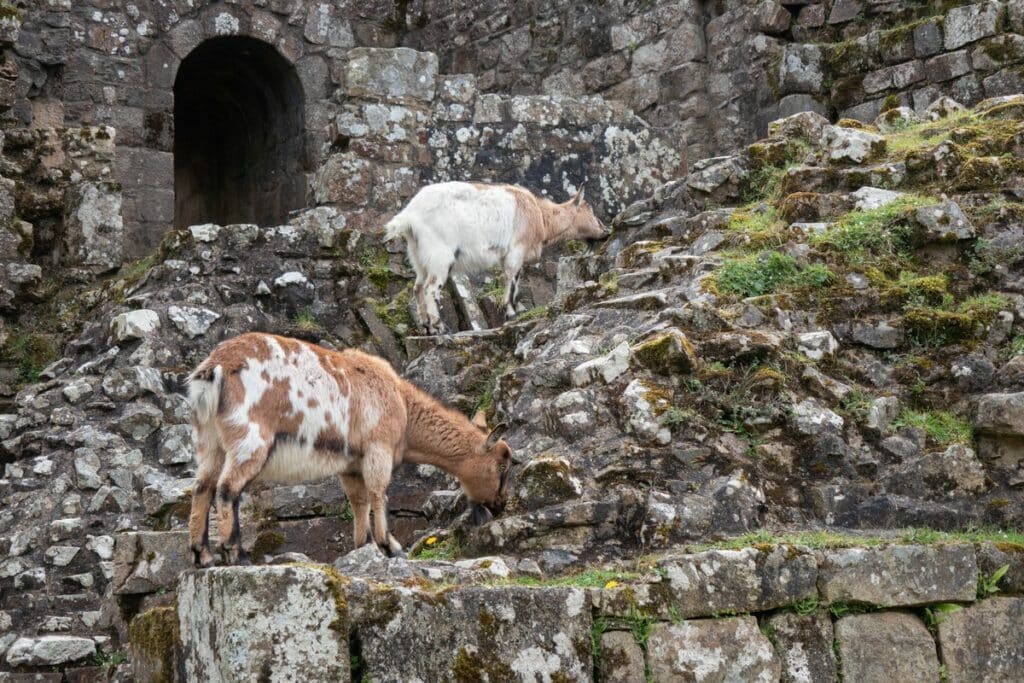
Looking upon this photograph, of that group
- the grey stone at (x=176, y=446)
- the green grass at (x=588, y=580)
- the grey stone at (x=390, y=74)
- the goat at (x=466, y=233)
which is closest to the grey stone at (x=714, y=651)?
the green grass at (x=588, y=580)

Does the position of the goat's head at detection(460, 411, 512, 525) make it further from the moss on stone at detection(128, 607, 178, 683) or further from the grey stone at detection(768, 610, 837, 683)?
the moss on stone at detection(128, 607, 178, 683)

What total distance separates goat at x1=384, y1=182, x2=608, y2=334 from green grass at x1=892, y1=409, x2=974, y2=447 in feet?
13.5

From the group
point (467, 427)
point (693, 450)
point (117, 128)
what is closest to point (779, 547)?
point (693, 450)

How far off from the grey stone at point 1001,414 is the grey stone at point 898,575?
107cm

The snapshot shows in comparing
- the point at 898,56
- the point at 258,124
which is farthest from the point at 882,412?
the point at 258,124

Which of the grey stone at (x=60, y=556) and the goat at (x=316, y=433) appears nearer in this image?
the goat at (x=316, y=433)

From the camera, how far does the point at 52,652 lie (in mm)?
8625

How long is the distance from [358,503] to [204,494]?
988 mm

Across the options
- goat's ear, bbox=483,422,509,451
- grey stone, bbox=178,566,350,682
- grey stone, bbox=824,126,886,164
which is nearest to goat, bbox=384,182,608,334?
grey stone, bbox=824,126,886,164

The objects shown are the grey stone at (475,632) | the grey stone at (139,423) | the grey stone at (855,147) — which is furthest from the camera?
the grey stone at (855,147)

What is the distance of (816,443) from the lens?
7.63 m

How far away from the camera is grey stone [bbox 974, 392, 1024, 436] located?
763 cm

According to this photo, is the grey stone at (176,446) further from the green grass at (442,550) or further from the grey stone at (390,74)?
the grey stone at (390,74)

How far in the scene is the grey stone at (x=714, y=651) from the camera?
6355 mm
